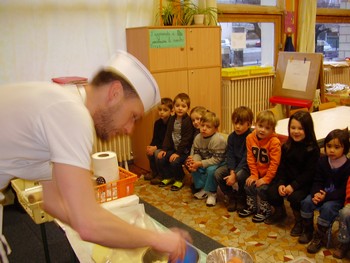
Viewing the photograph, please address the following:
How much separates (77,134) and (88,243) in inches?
31.9

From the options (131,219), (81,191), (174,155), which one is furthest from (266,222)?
(81,191)

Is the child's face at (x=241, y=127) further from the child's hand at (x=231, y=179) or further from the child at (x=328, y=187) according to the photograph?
the child at (x=328, y=187)

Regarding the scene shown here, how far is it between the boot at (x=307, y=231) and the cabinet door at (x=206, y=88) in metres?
1.86

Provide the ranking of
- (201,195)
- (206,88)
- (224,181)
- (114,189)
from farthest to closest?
1. (206,88)
2. (201,195)
3. (224,181)
4. (114,189)

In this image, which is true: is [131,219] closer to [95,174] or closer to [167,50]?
[95,174]

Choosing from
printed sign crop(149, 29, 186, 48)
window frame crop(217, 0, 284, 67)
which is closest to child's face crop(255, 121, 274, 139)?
printed sign crop(149, 29, 186, 48)

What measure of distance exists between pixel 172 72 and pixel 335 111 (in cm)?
165

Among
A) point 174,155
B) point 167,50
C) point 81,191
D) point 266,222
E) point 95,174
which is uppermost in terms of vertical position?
point 167,50

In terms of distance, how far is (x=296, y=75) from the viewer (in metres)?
4.58

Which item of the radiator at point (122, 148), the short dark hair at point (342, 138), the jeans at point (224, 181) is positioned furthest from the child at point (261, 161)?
the radiator at point (122, 148)

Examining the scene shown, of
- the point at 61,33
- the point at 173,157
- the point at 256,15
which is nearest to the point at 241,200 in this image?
the point at 173,157

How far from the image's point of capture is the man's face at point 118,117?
110 cm

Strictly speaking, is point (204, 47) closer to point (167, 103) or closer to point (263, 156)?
point (167, 103)

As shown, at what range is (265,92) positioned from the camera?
16.3 ft
